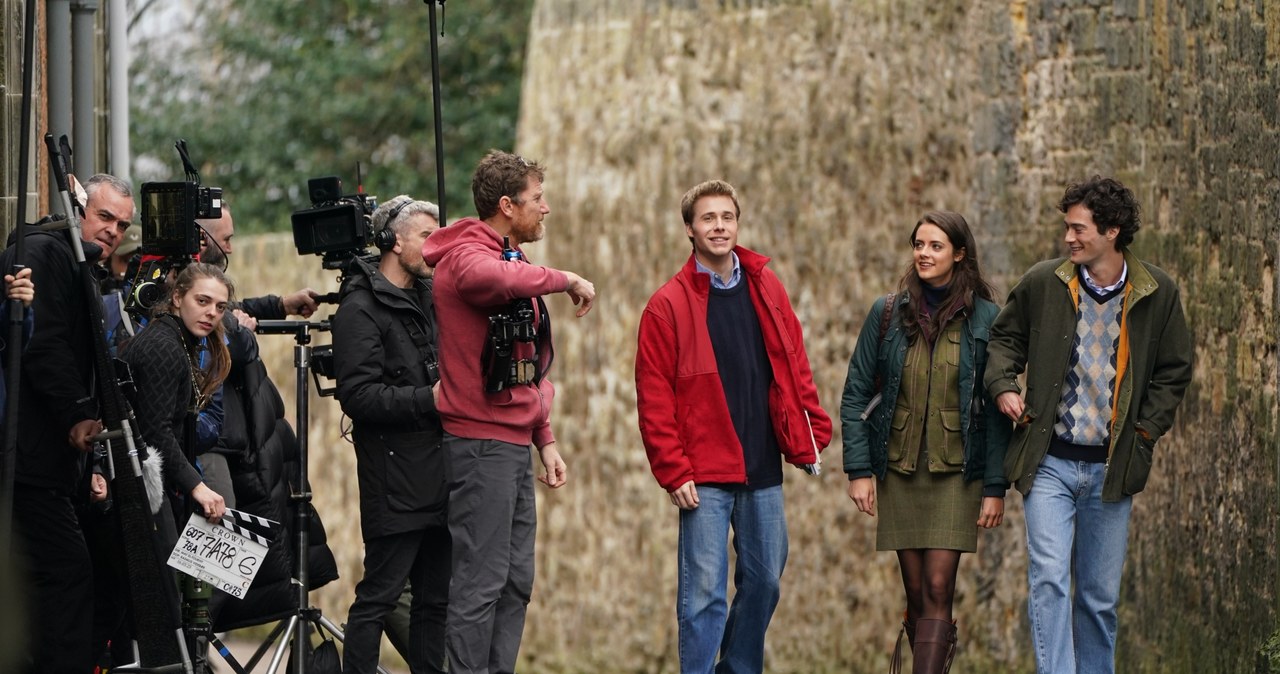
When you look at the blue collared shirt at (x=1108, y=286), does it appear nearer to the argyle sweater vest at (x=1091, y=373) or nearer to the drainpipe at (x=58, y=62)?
the argyle sweater vest at (x=1091, y=373)

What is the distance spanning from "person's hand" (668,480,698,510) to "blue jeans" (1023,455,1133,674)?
1169mm

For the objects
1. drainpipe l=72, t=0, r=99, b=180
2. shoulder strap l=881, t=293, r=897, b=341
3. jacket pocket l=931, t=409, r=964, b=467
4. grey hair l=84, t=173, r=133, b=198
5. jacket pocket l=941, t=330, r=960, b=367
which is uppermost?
drainpipe l=72, t=0, r=99, b=180

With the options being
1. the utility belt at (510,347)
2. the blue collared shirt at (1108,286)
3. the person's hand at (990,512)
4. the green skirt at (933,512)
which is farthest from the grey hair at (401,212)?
the blue collared shirt at (1108,286)

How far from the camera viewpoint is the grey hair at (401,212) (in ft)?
22.5

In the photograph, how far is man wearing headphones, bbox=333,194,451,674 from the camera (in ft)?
21.5

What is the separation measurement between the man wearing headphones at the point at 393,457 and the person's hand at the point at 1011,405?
195 cm

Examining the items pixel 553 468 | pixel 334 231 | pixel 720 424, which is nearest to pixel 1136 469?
pixel 720 424

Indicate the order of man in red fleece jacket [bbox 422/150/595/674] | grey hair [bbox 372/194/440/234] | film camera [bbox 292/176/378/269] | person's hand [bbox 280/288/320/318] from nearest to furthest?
man in red fleece jacket [bbox 422/150/595/674] < grey hair [bbox 372/194/440/234] < film camera [bbox 292/176/378/269] < person's hand [bbox 280/288/320/318]

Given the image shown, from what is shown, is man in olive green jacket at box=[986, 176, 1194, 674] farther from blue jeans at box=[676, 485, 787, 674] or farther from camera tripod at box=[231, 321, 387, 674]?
camera tripod at box=[231, 321, 387, 674]

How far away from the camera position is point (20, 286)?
584 cm

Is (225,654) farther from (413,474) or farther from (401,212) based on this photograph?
(401,212)

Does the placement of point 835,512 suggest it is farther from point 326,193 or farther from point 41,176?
point 41,176

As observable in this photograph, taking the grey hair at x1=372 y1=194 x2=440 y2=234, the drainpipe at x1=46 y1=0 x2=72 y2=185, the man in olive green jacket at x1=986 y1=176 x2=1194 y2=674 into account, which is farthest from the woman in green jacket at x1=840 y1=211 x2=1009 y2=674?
the drainpipe at x1=46 y1=0 x2=72 y2=185

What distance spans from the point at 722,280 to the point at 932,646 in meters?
1.48
